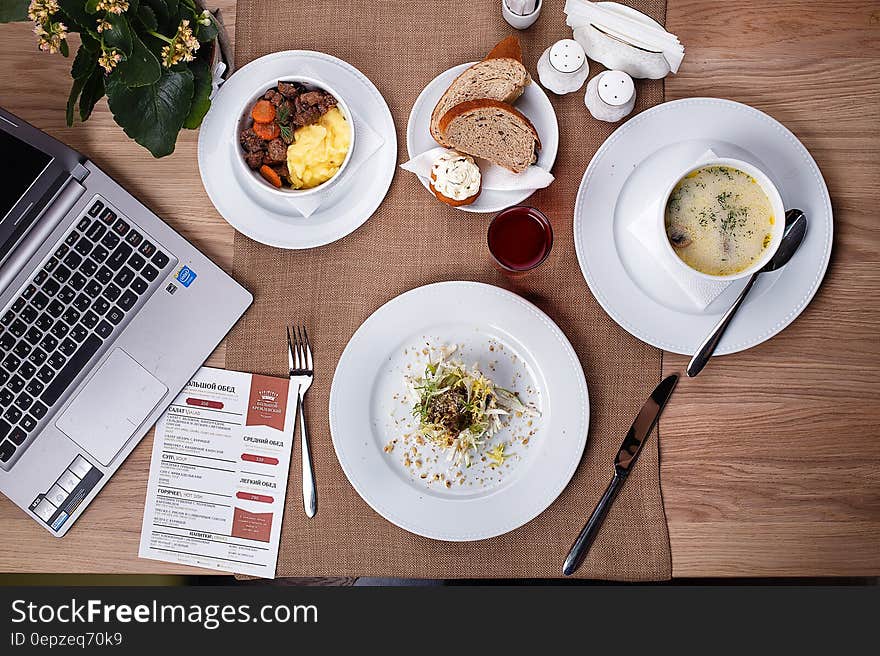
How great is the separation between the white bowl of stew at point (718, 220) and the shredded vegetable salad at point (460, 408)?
43 cm

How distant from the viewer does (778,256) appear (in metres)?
1.24

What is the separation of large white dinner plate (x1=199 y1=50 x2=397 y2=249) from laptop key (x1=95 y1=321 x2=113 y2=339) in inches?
12.8

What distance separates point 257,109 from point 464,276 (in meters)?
0.52

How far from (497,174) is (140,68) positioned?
2.16 ft

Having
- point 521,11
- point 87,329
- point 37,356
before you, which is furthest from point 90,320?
point 521,11

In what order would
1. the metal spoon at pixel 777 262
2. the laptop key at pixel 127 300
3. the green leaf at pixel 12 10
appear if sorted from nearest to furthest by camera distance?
the green leaf at pixel 12 10 → the metal spoon at pixel 777 262 → the laptop key at pixel 127 300

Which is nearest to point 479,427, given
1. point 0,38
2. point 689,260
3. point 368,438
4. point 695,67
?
point 368,438

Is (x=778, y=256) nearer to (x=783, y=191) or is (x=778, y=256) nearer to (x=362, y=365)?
(x=783, y=191)

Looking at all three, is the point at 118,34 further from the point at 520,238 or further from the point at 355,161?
the point at 520,238

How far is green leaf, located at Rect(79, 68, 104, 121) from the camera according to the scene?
3.70ft

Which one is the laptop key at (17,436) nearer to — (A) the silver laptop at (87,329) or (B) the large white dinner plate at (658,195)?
(A) the silver laptop at (87,329)

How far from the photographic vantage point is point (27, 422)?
1316 millimetres

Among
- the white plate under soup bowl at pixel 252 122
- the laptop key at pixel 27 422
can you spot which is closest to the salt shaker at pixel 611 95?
the white plate under soup bowl at pixel 252 122

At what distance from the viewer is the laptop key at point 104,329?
4.36 feet
